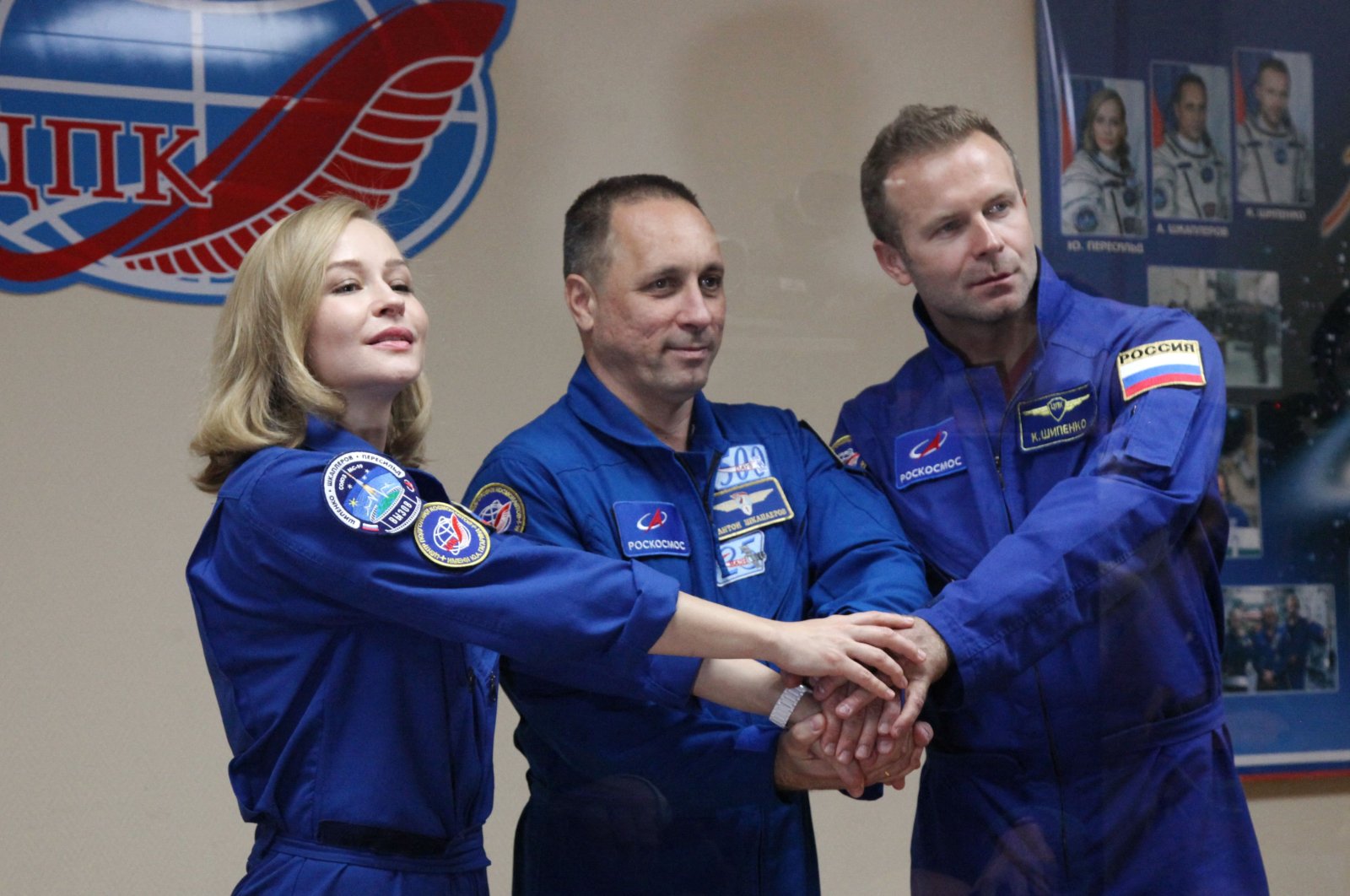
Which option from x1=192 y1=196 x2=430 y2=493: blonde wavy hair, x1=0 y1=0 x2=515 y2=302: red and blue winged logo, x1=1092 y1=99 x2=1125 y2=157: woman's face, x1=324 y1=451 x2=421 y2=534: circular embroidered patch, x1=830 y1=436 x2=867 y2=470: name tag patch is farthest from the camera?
x1=0 y1=0 x2=515 y2=302: red and blue winged logo

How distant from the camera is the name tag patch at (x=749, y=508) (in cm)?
180

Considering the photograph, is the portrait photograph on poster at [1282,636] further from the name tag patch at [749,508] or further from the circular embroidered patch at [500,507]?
the circular embroidered patch at [500,507]

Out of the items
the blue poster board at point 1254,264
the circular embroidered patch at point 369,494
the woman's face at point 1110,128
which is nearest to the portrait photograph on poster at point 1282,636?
the blue poster board at point 1254,264

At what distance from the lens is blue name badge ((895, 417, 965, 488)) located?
178cm

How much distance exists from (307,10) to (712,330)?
2.74ft

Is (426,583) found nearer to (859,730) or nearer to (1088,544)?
(859,730)

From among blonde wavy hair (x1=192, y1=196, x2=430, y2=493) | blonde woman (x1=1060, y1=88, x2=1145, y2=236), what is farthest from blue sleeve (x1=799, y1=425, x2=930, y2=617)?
blonde wavy hair (x1=192, y1=196, x2=430, y2=493)

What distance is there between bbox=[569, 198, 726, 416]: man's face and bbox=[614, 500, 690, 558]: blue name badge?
18cm

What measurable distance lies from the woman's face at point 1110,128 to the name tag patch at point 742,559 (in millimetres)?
715

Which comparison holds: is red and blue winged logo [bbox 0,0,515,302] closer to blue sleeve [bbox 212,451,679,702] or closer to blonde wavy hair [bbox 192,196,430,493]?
blonde wavy hair [bbox 192,196,430,493]

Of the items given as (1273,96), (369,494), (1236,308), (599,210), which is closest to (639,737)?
(369,494)

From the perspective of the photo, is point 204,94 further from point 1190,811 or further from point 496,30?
point 1190,811

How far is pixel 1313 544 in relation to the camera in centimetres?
179

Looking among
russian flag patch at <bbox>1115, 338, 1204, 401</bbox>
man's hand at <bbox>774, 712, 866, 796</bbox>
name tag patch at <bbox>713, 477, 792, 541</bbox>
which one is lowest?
man's hand at <bbox>774, 712, 866, 796</bbox>
